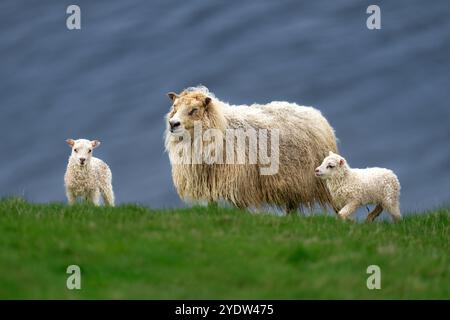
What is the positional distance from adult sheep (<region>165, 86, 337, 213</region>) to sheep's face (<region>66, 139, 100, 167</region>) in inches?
51.0

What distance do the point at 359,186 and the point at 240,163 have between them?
2221 mm

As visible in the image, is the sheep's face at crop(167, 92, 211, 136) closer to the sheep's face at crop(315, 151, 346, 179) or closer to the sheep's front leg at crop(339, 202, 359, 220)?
the sheep's face at crop(315, 151, 346, 179)

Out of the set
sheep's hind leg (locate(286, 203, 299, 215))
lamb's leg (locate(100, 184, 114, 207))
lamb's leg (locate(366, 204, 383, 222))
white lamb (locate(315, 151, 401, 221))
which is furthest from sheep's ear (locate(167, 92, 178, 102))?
lamb's leg (locate(366, 204, 383, 222))

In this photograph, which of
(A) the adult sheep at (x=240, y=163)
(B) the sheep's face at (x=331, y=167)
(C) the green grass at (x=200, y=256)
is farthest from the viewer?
(A) the adult sheep at (x=240, y=163)

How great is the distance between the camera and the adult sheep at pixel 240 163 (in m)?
18.3

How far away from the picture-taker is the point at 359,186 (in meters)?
17.0

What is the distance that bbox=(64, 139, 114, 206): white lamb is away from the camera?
58.6 ft

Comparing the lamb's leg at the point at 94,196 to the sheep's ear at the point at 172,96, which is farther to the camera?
the sheep's ear at the point at 172,96

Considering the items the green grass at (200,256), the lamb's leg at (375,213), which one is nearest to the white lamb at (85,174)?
the green grass at (200,256)

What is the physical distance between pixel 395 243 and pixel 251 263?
273cm

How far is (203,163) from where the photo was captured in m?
18.4

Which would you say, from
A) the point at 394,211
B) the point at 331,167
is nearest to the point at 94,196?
the point at 331,167

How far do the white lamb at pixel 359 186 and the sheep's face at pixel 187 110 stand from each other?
2289 mm

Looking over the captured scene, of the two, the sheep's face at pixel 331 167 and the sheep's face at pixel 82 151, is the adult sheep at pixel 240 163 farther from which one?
the sheep's face at pixel 331 167
